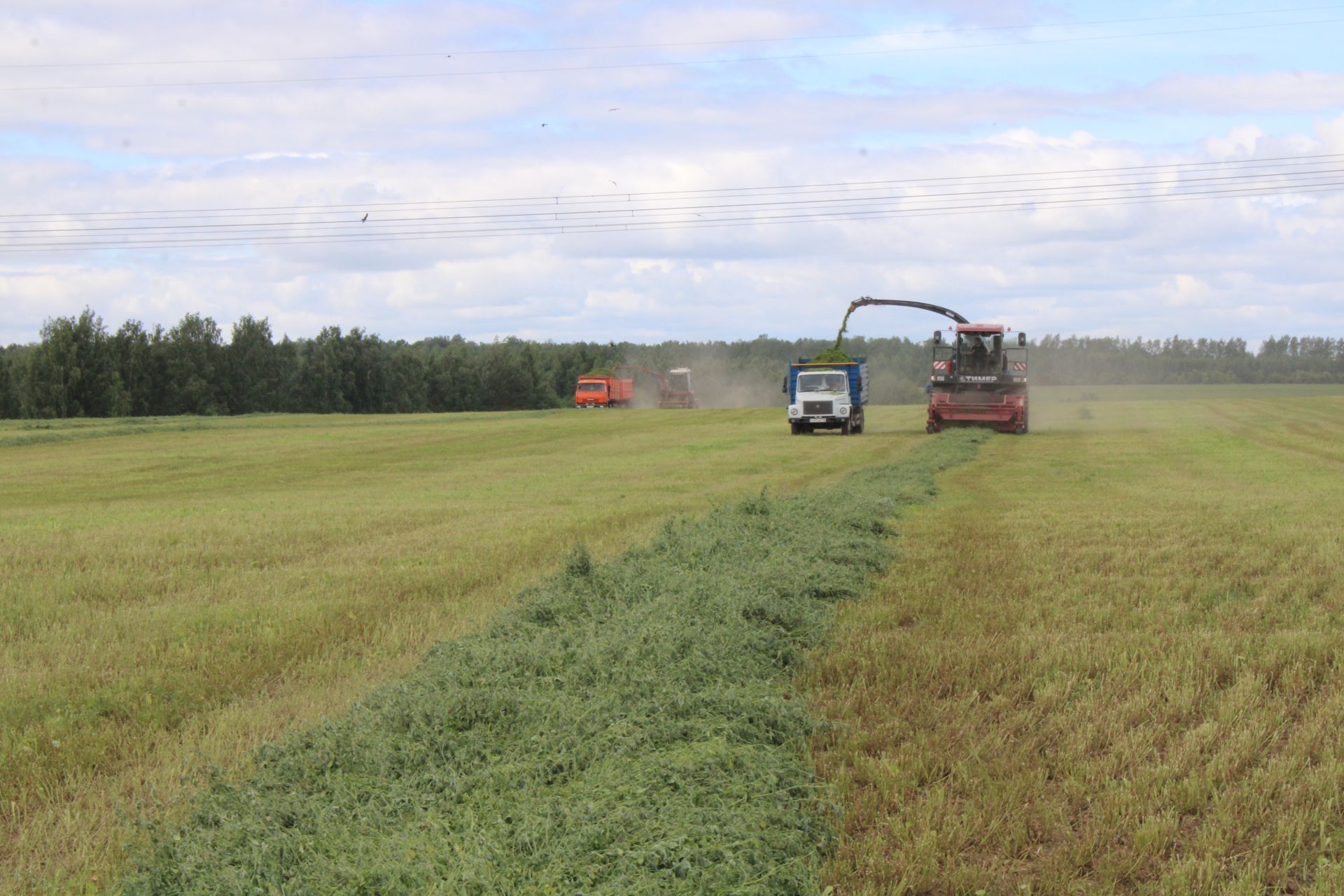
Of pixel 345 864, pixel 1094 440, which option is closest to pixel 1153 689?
pixel 345 864

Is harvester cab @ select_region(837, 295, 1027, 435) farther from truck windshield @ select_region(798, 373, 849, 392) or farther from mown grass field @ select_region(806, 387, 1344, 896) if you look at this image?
mown grass field @ select_region(806, 387, 1344, 896)

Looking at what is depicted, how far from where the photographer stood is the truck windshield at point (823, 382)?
35344 mm

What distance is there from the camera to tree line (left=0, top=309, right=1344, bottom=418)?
77125 mm

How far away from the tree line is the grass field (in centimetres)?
4988

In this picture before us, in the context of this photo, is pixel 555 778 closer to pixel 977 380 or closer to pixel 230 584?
pixel 230 584

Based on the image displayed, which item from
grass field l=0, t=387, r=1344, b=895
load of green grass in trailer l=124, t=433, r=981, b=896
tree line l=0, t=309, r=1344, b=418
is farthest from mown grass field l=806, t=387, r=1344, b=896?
tree line l=0, t=309, r=1344, b=418

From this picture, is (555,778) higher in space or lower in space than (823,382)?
lower

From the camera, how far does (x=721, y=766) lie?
4.97m

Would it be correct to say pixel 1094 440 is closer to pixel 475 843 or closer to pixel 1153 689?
pixel 1153 689

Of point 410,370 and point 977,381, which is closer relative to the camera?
point 977,381

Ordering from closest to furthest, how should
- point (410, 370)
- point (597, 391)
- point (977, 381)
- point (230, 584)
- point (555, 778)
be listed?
point (555, 778) → point (230, 584) → point (977, 381) → point (597, 391) → point (410, 370)

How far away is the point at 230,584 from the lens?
1025cm

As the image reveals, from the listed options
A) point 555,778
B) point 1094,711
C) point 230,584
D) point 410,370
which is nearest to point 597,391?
point 410,370

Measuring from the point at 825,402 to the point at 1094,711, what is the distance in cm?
2916
